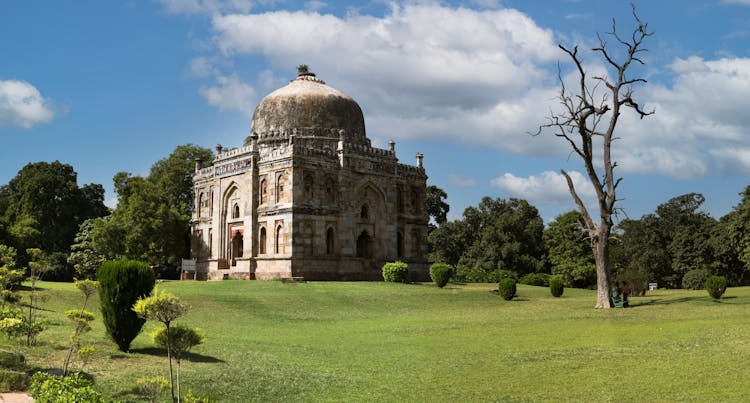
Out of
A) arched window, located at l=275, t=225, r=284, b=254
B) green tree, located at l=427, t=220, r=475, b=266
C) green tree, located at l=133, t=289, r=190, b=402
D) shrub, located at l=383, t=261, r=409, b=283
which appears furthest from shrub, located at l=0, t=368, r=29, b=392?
green tree, located at l=427, t=220, r=475, b=266

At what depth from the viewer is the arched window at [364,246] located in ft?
144

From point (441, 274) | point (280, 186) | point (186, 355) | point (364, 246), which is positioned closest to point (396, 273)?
point (441, 274)

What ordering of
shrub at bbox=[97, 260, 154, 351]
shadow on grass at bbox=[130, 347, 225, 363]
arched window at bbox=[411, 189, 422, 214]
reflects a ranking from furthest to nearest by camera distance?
arched window at bbox=[411, 189, 422, 214], shrub at bbox=[97, 260, 154, 351], shadow on grass at bbox=[130, 347, 225, 363]

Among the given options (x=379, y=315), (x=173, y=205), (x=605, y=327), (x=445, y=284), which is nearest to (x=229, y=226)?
(x=173, y=205)

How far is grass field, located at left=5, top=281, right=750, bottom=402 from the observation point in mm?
11961

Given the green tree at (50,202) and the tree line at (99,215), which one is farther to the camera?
the green tree at (50,202)

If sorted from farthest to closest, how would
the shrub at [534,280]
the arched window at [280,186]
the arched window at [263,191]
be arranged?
the shrub at [534,280]
the arched window at [263,191]
the arched window at [280,186]

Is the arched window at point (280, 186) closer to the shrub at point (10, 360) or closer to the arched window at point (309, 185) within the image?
the arched window at point (309, 185)

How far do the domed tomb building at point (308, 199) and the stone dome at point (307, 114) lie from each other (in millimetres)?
65

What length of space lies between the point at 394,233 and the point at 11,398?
34.9 metres

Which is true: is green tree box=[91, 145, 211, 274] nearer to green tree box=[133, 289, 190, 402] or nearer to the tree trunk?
the tree trunk

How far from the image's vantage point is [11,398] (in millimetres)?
10430

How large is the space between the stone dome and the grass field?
18.3 meters

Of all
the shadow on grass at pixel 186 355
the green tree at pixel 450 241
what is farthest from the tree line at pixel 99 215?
the shadow on grass at pixel 186 355
